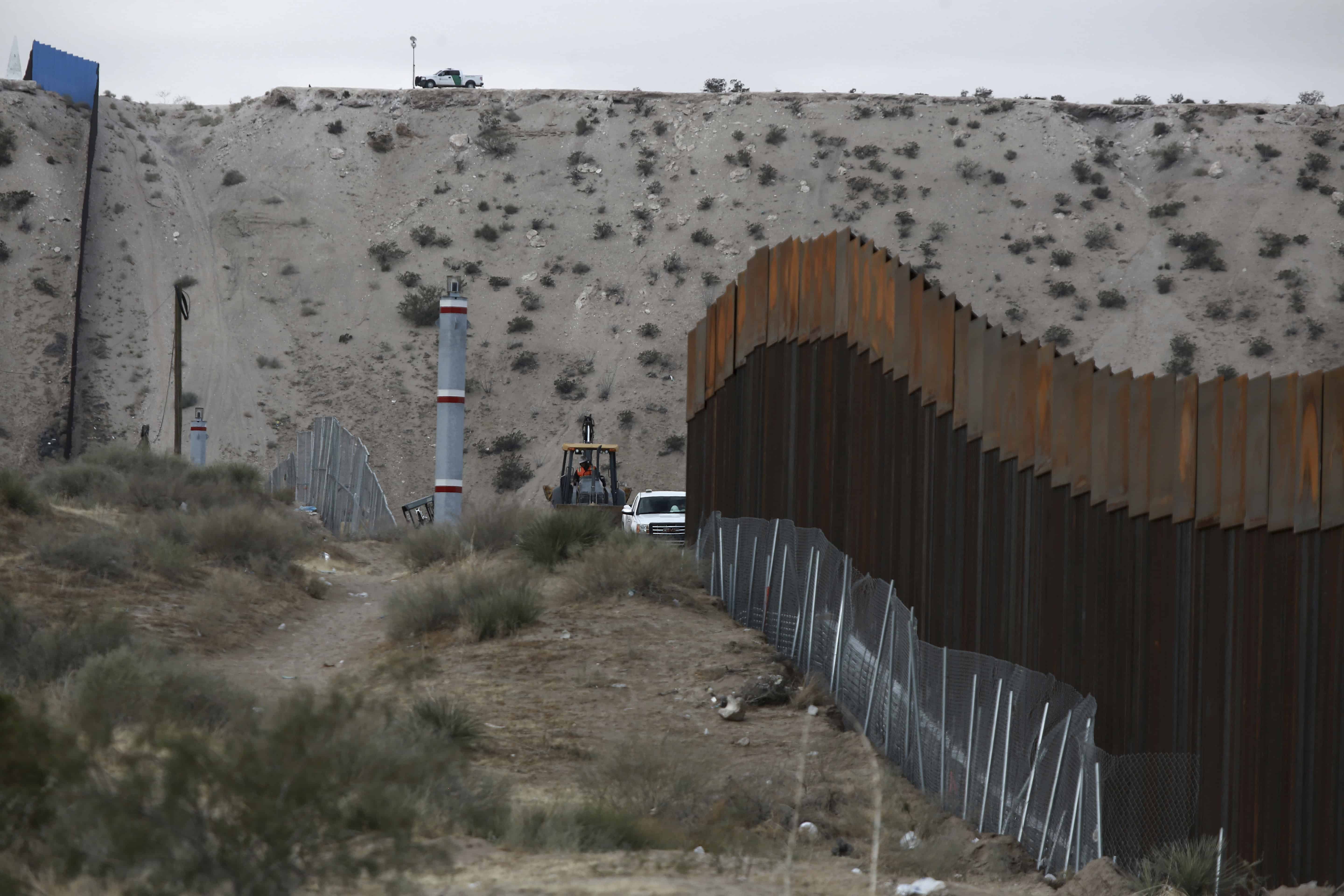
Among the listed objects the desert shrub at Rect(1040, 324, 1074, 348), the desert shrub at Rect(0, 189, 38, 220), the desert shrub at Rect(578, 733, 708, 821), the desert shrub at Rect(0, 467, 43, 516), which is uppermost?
the desert shrub at Rect(0, 189, 38, 220)

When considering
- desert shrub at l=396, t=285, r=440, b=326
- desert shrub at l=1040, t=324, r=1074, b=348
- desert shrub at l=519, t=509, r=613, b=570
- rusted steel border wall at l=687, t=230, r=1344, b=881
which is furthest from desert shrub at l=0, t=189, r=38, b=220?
rusted steel border wall at l=687, t=230, r=1344, b=881

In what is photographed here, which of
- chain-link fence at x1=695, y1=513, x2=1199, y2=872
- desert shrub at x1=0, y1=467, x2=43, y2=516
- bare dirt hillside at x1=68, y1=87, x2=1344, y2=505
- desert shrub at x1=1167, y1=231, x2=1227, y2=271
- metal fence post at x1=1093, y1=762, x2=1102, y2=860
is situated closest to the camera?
metal fence post at x1=1093, y1=762, x2=1102, y2=860

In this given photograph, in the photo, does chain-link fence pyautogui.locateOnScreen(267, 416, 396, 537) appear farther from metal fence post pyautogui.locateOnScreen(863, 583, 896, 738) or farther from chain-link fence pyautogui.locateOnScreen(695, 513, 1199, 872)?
metal fence post pyautogui.locateOnScreen(863, 583, 896, 738)

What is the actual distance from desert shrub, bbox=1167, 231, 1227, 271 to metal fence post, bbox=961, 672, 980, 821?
1957 inches

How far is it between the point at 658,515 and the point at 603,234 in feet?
102

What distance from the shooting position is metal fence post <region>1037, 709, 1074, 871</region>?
9281 millimetres

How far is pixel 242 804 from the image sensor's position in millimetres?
5137

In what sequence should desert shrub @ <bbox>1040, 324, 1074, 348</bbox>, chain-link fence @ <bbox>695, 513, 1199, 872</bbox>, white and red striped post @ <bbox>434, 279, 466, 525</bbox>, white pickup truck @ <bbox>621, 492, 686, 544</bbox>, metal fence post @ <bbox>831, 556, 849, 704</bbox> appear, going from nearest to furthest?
chain-link fence @ <bbox>695, 513, 1199, 872</bbox> → metal fence post @ <bbox>831, 556, 849, 704</bbox> → white and red striped post @ <bbox>434, 279, 466, 525</bbox> → white pickup truck @ <bbox>621, 492, 686, 544</bbox> → desert shrub @ <bbox>1040, 324, 1074, 348</bbox>

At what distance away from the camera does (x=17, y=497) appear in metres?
17.8

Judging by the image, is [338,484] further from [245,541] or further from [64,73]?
[64,73]

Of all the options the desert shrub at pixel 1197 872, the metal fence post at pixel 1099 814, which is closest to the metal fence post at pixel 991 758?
the metal fence post at pixel 1099 814

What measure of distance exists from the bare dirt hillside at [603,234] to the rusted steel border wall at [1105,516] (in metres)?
33.0

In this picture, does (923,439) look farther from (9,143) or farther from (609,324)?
(9,143)

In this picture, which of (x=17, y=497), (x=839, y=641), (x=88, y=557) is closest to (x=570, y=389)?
(x=17, y=497)
